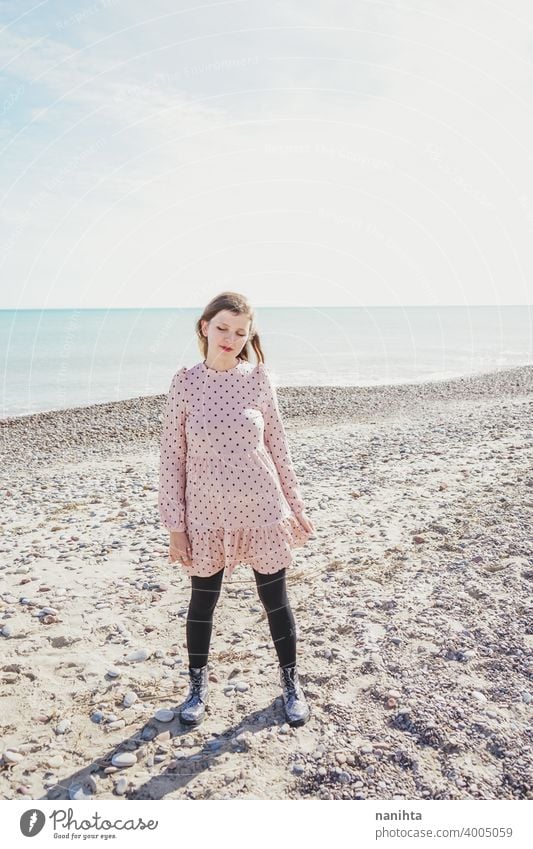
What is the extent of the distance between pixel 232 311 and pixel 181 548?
1351mm

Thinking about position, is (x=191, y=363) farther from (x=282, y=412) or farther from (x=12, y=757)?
(x=12, y=757)

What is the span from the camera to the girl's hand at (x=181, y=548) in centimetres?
351

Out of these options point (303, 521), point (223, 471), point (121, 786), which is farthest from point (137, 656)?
point (223, 471)

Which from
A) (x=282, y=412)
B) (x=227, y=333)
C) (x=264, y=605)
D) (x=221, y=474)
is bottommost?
(x=282, y=412)

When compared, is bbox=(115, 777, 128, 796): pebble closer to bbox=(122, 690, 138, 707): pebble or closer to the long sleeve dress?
bbox=(122, 690, 138, 707): pebble

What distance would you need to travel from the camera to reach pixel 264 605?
3617 mm

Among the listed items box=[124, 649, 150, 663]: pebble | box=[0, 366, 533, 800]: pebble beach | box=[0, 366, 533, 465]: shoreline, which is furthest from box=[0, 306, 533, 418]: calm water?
box=[124, 649, 150, 663]: pebble

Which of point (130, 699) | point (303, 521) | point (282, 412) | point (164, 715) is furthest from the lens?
point (282, 412)

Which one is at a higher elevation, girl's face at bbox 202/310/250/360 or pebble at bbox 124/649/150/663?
girl's face at bbox 202/310/250/360

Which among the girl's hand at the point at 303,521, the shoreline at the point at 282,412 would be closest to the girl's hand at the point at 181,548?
the girl's hand at the point at 303,521

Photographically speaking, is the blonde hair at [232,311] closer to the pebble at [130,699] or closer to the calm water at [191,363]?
the pebble at [130,699]

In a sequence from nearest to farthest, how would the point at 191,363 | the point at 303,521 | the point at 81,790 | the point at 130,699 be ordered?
the point at 81,790, the point at 303,521, the point at 130,699, the point at 191,363

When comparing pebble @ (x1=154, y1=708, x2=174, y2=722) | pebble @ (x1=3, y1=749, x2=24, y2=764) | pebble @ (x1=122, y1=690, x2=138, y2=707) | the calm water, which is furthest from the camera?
the calm water

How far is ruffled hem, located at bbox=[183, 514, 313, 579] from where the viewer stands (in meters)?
3.51
